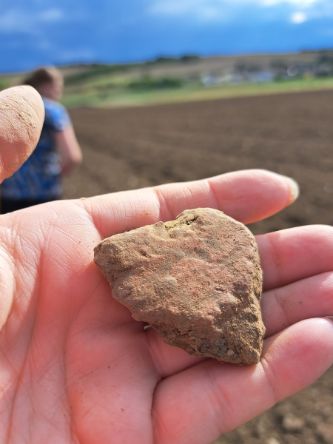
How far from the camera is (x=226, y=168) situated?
7555 mm

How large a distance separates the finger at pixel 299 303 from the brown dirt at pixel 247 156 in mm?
884

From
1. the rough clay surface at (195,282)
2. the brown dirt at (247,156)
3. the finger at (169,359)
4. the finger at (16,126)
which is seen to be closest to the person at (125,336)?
the finger at (169,359)

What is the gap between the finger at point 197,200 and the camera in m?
2.43

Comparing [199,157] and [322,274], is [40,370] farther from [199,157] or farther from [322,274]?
[199,157]

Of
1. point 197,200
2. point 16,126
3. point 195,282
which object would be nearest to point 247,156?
point 197,200

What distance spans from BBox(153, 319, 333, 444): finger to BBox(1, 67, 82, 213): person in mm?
2495

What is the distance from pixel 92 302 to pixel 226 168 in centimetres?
570

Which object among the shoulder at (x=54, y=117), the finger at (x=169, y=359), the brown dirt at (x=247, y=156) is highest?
the shoulder at (x=54, y=117)

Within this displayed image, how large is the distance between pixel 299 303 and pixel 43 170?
8.41 feet

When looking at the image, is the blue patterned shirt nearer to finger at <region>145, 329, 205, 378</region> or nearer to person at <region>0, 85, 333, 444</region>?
person at <region>0, 85, 333, 444</region>

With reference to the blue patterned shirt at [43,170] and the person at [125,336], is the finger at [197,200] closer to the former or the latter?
the person at [125,336]

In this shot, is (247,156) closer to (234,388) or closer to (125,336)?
(125,336)

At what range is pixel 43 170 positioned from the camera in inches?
155

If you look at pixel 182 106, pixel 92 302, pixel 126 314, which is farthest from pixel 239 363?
pixel 182 106
